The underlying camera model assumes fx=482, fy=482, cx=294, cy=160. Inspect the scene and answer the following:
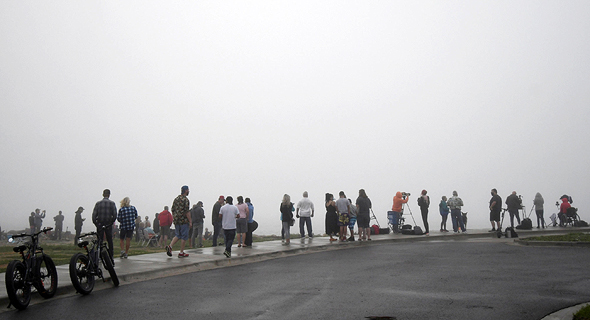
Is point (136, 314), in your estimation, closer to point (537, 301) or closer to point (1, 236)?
point (537, 301)

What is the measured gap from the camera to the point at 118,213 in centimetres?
1385

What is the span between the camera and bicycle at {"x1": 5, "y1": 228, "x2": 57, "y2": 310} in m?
7.41

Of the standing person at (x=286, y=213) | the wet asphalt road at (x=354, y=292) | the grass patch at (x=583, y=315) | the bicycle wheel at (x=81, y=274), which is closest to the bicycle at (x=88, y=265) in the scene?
the bicycle wheel at (x=81, y=274)

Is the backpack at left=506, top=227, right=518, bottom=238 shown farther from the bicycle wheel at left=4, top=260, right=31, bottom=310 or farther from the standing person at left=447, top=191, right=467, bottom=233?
the bicycle wheel at left=4, top=260, right=31, bottom=310

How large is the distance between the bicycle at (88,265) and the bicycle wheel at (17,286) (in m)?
0.82

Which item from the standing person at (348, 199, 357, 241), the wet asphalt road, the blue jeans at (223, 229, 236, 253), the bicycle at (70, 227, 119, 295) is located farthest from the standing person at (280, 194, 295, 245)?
the bicycle at (70, 227, 119, 295)

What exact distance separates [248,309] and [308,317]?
42.3 inches

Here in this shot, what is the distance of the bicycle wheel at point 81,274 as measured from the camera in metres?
8.48

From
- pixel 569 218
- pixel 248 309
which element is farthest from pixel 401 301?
pixel 569 218

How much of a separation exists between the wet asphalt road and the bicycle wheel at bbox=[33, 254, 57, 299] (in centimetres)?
22

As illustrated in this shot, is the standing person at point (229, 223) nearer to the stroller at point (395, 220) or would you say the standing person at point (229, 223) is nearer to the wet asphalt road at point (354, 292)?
the wet asphalt road at point (354, 292)

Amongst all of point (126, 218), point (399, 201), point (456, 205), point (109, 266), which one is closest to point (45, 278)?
point (109, 266)

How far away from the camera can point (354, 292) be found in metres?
8.35

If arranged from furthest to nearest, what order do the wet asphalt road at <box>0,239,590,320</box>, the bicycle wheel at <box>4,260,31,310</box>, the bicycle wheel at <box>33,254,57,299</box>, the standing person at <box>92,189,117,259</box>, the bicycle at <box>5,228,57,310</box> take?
the standing person at <box>92,189,117,259</box>
the bicycle wheel at <box>33,254,57,299</box>
the bicycle at <box>5,228,57,310</box>
the bicycle wheel at <box>4,260,31,310</box>
the wet asphalt road at <box>0,239,590,320</box>
